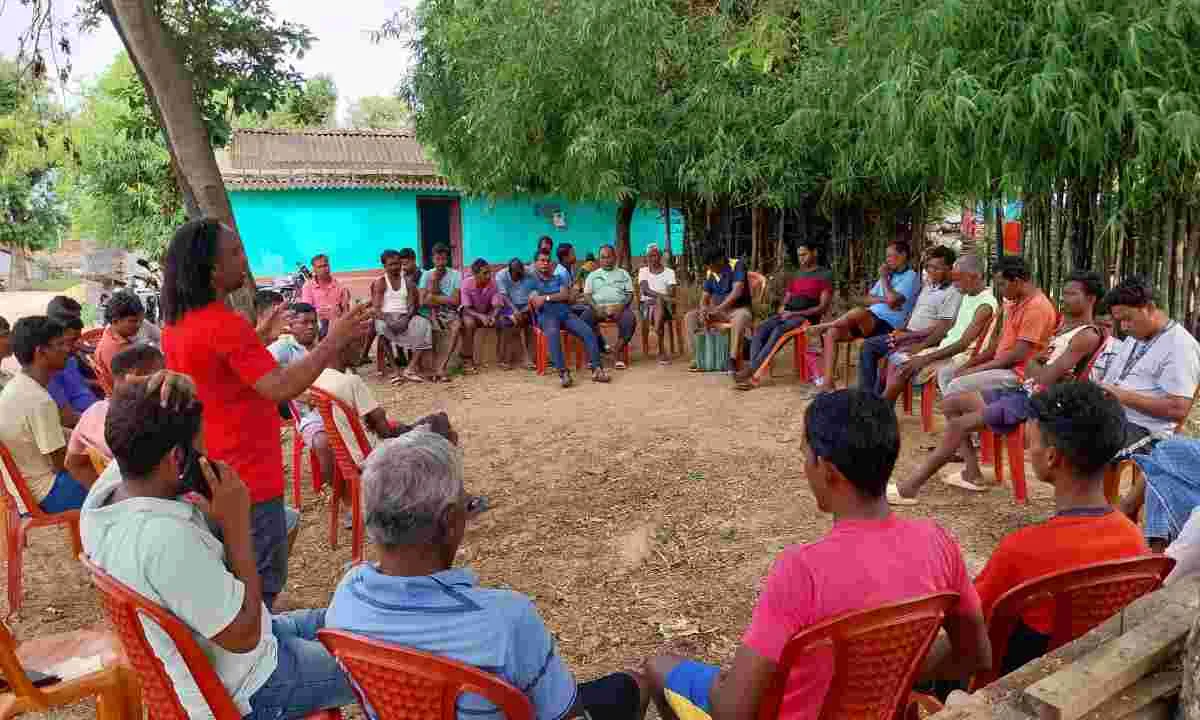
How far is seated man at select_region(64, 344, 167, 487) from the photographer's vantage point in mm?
3303

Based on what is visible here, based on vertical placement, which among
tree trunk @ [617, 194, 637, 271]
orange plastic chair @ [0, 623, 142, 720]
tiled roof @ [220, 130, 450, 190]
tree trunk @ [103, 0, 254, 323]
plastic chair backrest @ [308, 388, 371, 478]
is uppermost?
tiled roof @ [220, 130, 450, 190]

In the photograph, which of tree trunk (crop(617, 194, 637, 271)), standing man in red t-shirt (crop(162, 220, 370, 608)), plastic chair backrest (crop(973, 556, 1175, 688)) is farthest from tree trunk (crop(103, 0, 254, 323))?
tree trunk (crop(617, 194, 637, 271))

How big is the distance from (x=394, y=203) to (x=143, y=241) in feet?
20.9

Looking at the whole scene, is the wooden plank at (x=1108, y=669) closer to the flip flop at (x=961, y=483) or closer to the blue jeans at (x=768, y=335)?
the flip flop at (x=961, y=483)

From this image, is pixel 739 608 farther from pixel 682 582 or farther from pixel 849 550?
pixel 849 550

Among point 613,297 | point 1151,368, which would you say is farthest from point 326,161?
point 1151,368

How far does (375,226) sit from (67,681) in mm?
14416

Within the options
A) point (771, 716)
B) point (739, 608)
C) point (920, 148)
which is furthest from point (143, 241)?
point (771, 716)

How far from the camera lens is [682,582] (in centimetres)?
354

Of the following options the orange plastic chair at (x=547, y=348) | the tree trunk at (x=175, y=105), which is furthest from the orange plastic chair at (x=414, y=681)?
the orange plastic chair at (x=547, y=348)

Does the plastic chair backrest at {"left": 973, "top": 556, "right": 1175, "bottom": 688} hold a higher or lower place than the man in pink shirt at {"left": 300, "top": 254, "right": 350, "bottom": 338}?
lower

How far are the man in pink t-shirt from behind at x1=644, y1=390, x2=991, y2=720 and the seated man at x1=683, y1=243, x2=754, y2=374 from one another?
5773 millimetres

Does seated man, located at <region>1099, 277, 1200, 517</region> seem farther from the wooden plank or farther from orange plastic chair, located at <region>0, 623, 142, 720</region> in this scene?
A: orange plastic chair, located at <region>0, 623, 142, 720</region>

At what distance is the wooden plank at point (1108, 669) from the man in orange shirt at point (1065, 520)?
32 cm
